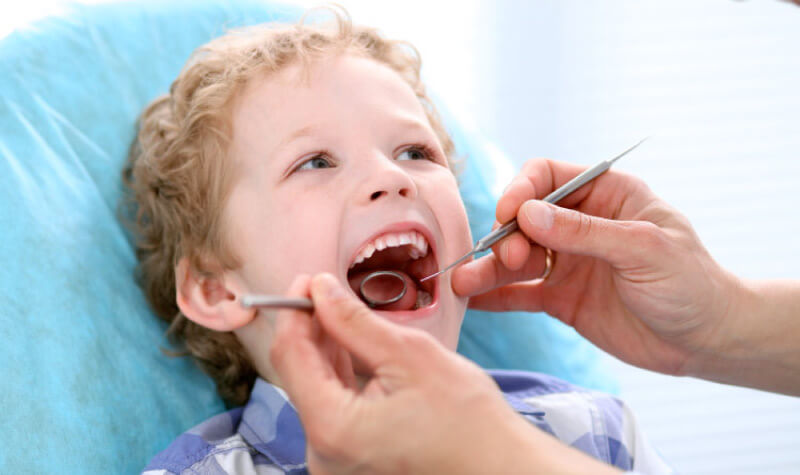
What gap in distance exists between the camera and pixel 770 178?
2.75 m

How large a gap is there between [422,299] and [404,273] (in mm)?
68

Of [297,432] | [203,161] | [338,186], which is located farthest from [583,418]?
[203,161]

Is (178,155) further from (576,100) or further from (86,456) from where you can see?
(576,100)

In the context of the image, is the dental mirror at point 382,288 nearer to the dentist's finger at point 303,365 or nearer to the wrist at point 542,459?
the dentist's finger at point 303,365

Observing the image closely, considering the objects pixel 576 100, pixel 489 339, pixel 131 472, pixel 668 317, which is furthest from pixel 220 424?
pixel 576 100

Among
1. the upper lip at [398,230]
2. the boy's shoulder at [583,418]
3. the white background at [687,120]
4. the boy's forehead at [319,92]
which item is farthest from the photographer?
the white background at [687,120]

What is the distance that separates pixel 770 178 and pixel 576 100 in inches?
32.4

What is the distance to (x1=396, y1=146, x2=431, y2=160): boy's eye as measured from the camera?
1.36m

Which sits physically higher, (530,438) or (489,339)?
(530,438)

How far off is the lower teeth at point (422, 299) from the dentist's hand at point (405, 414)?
0.51m

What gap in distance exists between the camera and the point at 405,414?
2.50ft

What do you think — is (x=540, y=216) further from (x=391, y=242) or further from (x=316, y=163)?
(x=316, y=163)

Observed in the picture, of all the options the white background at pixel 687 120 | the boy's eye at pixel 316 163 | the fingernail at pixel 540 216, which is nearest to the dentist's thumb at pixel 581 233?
the fingernail at pixel 540 216

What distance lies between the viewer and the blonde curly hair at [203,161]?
1.35 m
